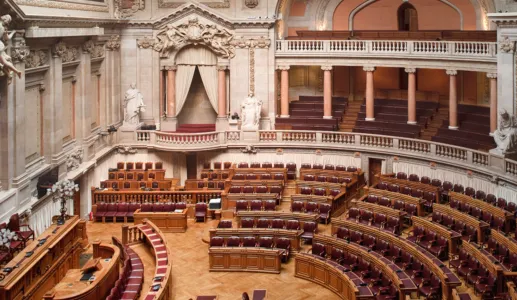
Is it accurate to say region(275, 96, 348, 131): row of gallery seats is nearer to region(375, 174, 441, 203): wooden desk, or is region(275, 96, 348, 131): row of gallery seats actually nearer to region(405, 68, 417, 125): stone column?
region(405, 68, 417, 125): stone column

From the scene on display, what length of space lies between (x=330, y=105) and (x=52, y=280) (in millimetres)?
19755

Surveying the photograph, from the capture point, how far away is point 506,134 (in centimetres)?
2752

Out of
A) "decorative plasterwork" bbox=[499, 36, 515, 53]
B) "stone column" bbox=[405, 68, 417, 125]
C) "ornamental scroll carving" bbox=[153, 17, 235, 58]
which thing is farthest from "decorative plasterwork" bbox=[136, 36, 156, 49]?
"decorative plasterwork" bbox=[499, 36, 515, 53]

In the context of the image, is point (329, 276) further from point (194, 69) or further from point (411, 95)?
point (194, 69)

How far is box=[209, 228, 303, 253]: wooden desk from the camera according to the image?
23688 millimetres

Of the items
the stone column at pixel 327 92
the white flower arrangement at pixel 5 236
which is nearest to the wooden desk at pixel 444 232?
the white flower arrangement at pixel 5 236

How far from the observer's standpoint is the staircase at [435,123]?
3403 cm

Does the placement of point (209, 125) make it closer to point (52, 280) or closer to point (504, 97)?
point (504, 97)

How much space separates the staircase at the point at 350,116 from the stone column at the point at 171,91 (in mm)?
8705

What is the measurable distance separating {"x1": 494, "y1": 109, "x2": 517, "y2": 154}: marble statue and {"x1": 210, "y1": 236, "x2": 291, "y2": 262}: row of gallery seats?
985 cm

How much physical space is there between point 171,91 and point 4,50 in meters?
15.4

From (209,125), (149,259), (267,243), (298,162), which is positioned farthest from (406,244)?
(209,125)

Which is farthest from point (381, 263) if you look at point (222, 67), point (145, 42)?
point (145, 42)

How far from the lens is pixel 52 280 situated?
19844 mm
